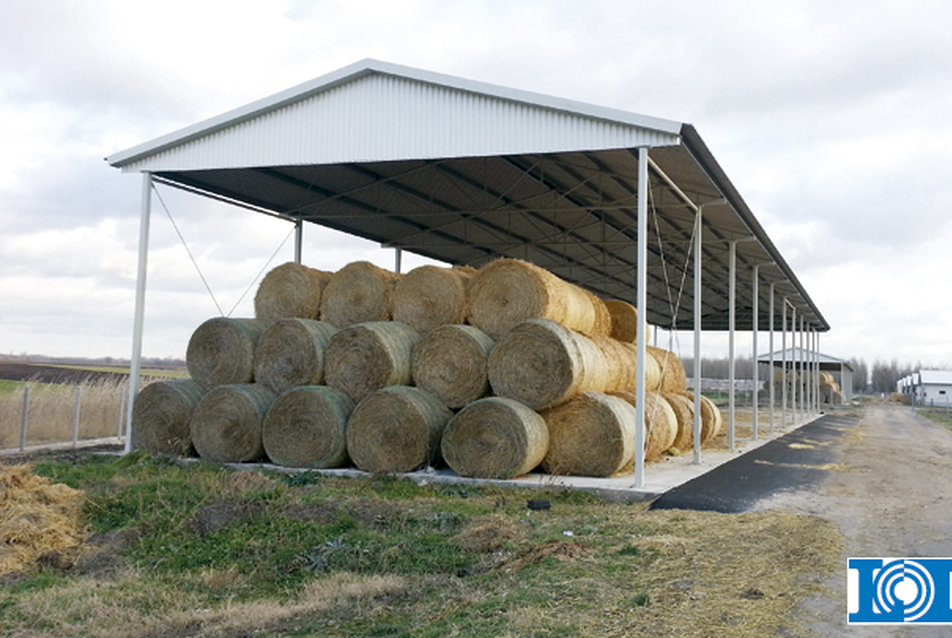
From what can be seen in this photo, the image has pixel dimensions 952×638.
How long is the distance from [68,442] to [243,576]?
1137 centimetres

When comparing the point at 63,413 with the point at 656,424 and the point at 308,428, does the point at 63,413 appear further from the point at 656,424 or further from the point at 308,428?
the point at 656,424

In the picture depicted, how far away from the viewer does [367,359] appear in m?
11.8

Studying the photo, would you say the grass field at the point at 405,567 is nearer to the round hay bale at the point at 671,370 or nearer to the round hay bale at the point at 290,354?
the round hay bale at the point at 290,354

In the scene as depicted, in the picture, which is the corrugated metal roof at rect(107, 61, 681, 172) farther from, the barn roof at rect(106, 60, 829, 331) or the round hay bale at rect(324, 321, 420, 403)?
the round hay bale at rect(324, 321, 420, 403)

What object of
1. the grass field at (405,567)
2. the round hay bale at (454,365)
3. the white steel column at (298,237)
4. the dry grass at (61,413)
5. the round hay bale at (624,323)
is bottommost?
the grass field at (405,567)

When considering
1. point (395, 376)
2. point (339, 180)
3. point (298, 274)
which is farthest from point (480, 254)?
point (395, 376)

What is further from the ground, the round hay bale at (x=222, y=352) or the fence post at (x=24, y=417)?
the round hay bale at (x=222, y=352)

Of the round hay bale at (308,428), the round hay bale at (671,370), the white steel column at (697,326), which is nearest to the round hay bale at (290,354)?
the round hay bale at (308,428)

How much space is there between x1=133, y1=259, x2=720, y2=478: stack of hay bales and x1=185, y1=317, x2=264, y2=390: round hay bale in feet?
0.06

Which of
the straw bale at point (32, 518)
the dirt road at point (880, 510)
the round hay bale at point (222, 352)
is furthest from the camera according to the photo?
the round hay bale at point (222, 352)

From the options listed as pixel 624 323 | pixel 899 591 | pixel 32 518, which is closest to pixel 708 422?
pixel 624 323

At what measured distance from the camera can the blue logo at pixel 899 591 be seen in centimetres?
539

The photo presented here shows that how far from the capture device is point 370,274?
44.1ft

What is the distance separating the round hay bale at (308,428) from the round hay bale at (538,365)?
221cm
